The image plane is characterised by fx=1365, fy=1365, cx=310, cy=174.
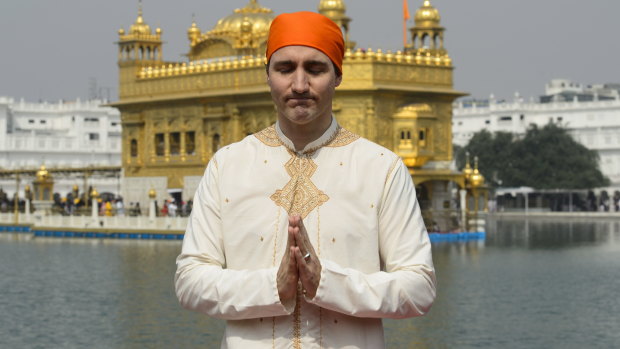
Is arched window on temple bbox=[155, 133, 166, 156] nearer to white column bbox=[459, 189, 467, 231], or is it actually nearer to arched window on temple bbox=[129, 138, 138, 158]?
arched window on temple bbox=[129, 138, 138, 158]

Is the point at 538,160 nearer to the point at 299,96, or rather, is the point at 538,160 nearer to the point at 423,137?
the point at 423,137

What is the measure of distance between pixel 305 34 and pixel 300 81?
12 cm

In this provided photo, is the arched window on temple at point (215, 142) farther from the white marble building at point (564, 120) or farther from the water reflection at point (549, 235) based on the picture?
the white marble building at point (564, 120)

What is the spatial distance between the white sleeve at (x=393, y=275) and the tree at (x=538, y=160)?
198 ft

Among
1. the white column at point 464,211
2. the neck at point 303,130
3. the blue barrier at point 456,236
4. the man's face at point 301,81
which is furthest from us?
the white column at point 464,211

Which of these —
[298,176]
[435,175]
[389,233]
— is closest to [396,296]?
[389,233]

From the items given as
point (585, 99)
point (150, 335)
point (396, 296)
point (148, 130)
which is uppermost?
point (585, 99)

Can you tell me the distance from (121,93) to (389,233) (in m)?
37.3

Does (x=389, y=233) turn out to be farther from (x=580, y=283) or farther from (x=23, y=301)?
(x=580, y=283)

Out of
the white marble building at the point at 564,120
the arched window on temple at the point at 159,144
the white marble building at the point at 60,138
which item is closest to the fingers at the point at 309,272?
the arched window on temple at the point at 159,144

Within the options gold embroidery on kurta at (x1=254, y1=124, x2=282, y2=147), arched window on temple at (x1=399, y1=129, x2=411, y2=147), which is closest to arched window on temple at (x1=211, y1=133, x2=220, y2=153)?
arched window on temple at (x1=399, y1=129, x2=411, y2=147)

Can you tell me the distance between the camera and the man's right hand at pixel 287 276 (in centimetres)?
321

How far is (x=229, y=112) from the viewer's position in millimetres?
36406

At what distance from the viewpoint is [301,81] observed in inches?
133
